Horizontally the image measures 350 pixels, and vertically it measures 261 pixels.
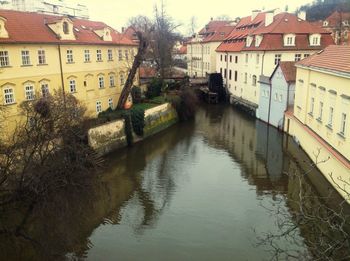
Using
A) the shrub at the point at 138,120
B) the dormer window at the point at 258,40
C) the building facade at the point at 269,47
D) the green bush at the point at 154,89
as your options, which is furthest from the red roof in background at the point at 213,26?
the shrub at the point at 138,120

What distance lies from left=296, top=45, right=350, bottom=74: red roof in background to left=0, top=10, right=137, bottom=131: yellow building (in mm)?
11932

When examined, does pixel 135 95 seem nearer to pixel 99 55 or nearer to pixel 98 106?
pixel 98 106

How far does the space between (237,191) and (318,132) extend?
4.65 metres

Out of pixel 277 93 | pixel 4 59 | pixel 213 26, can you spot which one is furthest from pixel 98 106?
pixel 213 26

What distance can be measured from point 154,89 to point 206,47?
18413 mm

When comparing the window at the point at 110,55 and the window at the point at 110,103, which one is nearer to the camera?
the window at the point at 110,55

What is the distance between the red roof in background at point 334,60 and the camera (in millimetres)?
13078

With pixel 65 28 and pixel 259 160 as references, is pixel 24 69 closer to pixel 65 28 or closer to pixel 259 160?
pixel 65 28

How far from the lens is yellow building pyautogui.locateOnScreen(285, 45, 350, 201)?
478 inches

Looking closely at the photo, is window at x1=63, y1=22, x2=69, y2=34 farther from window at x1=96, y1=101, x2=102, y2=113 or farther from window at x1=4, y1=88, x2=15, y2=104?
window at x1=4, y1=88, x2=15, y2=104

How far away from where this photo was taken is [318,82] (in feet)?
51.3

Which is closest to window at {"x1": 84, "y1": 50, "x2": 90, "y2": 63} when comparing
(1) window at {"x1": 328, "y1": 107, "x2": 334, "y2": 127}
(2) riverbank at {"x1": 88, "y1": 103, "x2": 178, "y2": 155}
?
(2) riverbank at {"x1": 88, "y1": 103, "x2": 178, "y2": 155}

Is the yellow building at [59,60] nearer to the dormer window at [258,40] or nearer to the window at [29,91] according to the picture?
the window at [29,91]

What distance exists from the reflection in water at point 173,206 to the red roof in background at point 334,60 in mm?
4436
